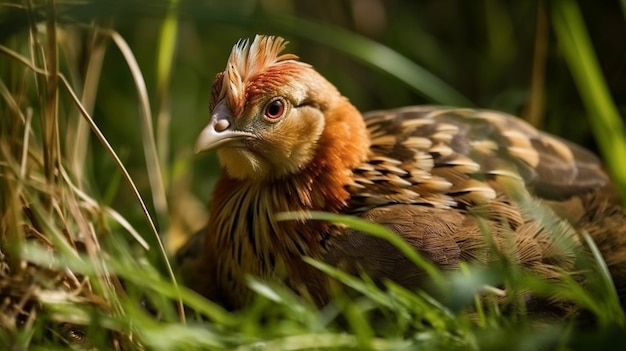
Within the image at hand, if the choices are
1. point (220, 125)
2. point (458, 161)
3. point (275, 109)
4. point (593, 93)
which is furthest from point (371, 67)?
point (593, 93)

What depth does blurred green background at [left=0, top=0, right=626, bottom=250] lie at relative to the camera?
106 inches

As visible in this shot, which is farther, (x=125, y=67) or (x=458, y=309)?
(x=125, y=67)

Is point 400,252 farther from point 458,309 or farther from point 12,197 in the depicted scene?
point 12,197

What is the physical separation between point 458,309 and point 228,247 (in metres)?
0.72

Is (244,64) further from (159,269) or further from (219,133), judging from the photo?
(159,269)

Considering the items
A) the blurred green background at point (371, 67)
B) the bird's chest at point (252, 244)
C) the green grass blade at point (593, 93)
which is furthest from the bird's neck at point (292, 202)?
the green grass blade at point (593, 93)

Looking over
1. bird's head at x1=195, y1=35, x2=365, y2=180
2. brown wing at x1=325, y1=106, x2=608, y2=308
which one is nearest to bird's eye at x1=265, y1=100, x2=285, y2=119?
bird's head at x1=195, y1=35, x2=365, y2=180

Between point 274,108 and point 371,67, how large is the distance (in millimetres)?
1040

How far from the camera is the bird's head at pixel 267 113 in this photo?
1.91 metres

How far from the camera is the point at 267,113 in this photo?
1.95 meters

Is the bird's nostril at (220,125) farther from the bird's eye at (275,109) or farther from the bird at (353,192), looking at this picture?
the bird's eye at (275,109)

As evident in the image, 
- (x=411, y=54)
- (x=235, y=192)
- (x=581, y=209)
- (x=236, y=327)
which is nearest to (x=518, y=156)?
(x=581, y=209)

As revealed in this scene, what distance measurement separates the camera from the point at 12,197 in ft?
5.72

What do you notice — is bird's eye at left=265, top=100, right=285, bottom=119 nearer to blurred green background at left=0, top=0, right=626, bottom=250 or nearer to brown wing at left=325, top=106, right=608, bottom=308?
brown wing at left=325, top=106, right=608, bottom=308
